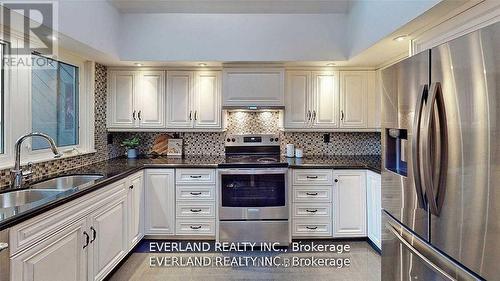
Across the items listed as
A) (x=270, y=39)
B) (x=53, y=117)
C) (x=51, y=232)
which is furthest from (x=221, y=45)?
(x=51, y=232)

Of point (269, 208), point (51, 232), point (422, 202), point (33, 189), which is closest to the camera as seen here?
point (422, 202)

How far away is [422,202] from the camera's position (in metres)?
1.46

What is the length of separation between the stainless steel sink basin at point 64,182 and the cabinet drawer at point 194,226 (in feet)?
3.69

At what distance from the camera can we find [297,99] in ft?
12.6

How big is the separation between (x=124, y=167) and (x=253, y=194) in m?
1.36

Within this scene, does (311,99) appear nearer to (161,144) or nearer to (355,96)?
(355,96)

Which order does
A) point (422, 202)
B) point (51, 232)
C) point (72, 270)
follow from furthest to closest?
point (72, 270), point (51, 232), point (422, 202)

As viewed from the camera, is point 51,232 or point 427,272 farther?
point 51,232

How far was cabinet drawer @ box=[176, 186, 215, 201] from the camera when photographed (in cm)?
344

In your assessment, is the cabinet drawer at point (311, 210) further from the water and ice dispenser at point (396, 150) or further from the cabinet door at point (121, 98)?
the cabinet door at point (121, 98)

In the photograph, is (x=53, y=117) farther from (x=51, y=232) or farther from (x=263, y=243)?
(x=263, y=243)

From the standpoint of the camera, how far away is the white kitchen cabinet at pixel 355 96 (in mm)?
3842

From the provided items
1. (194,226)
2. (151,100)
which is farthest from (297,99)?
(194,226)

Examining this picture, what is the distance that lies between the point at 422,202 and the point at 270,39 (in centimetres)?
254
